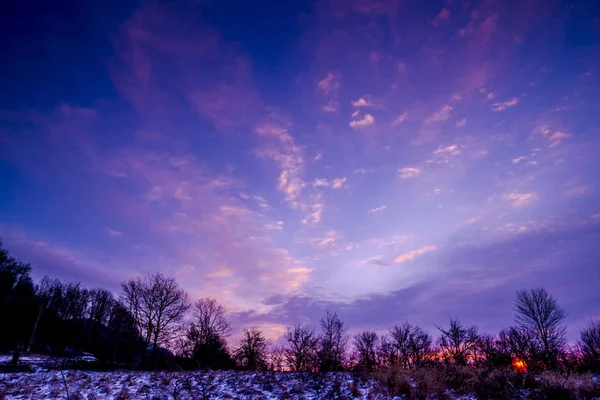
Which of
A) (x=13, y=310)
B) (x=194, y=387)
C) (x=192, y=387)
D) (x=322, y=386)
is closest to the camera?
(x=192, y=387)

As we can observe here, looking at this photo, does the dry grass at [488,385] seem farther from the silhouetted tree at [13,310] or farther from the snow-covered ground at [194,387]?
the silhouetted tree at [13,310]

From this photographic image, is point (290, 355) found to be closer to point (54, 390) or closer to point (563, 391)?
point (54, 390)

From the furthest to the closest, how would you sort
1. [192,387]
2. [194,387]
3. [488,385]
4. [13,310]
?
1. [13,310]
2. [194,387]
3. [192,387]
4. [488,385]

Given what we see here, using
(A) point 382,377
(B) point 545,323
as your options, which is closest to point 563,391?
(A) point 382,377

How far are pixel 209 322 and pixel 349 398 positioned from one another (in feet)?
167

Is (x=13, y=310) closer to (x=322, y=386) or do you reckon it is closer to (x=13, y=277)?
(x=13, y=277)

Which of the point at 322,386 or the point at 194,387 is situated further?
the point at 322,386

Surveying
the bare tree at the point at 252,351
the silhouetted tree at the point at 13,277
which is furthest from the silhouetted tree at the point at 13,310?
the bare tree at the point at 252,351

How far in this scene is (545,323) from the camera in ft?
161

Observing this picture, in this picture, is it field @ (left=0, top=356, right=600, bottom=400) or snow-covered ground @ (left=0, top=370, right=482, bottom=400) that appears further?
snow-covered ground @ (left=0, top=370, right=482, bottom=400)

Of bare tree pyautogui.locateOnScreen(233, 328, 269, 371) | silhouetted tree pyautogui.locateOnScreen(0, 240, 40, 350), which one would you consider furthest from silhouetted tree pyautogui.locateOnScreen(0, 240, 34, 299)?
bare tree pyautogui.locateOnScreen(233, 328, 269, 371)

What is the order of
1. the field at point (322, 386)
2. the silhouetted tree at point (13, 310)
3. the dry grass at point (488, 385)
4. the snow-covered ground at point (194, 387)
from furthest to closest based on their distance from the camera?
the silhouetted tree at point (13, 310), the snow-covered ground at point (194, 387), the field at point (322, 386), the dry grass at point (488, 385)

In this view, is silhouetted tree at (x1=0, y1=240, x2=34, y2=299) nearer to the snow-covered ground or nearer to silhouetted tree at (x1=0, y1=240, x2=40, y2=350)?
silhouetted tree at (x1=0, y1=240, x2=40, y2=350)

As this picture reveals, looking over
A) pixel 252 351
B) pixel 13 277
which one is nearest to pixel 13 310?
pixel 13 277
